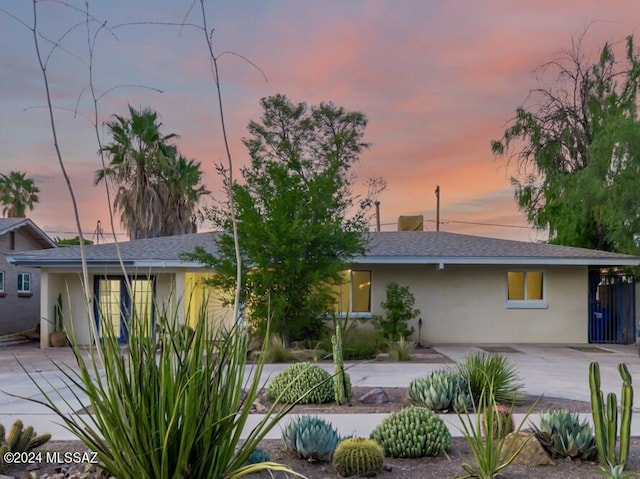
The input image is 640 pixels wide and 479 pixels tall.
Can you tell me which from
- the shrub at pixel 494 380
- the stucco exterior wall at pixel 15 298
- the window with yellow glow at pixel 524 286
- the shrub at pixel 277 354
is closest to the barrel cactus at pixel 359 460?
the shrub at pixel 494 380

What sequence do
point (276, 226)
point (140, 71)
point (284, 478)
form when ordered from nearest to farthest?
point (140, 71)
point (284, 478)
point (276, 226)

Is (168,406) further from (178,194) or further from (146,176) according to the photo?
(178,194)

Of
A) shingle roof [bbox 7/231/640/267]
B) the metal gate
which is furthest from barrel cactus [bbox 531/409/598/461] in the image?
the metal gate

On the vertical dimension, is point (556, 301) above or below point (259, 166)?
below

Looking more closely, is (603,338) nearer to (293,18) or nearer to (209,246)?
(209,246)

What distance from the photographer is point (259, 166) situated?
1531 cm

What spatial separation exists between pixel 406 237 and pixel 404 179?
5658 mm

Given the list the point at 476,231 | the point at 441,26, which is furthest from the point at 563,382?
the point at 476,231

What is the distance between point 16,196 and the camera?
37.0 m

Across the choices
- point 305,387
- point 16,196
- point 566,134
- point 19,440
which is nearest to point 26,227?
point 16,196

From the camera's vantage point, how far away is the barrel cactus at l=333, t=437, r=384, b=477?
16.2 feet

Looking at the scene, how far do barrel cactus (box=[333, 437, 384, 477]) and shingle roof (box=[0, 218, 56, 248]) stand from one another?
20.6 meters

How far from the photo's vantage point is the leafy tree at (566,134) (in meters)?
21.6

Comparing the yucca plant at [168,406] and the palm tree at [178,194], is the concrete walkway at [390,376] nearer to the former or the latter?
the yucca plant at [168,406]
